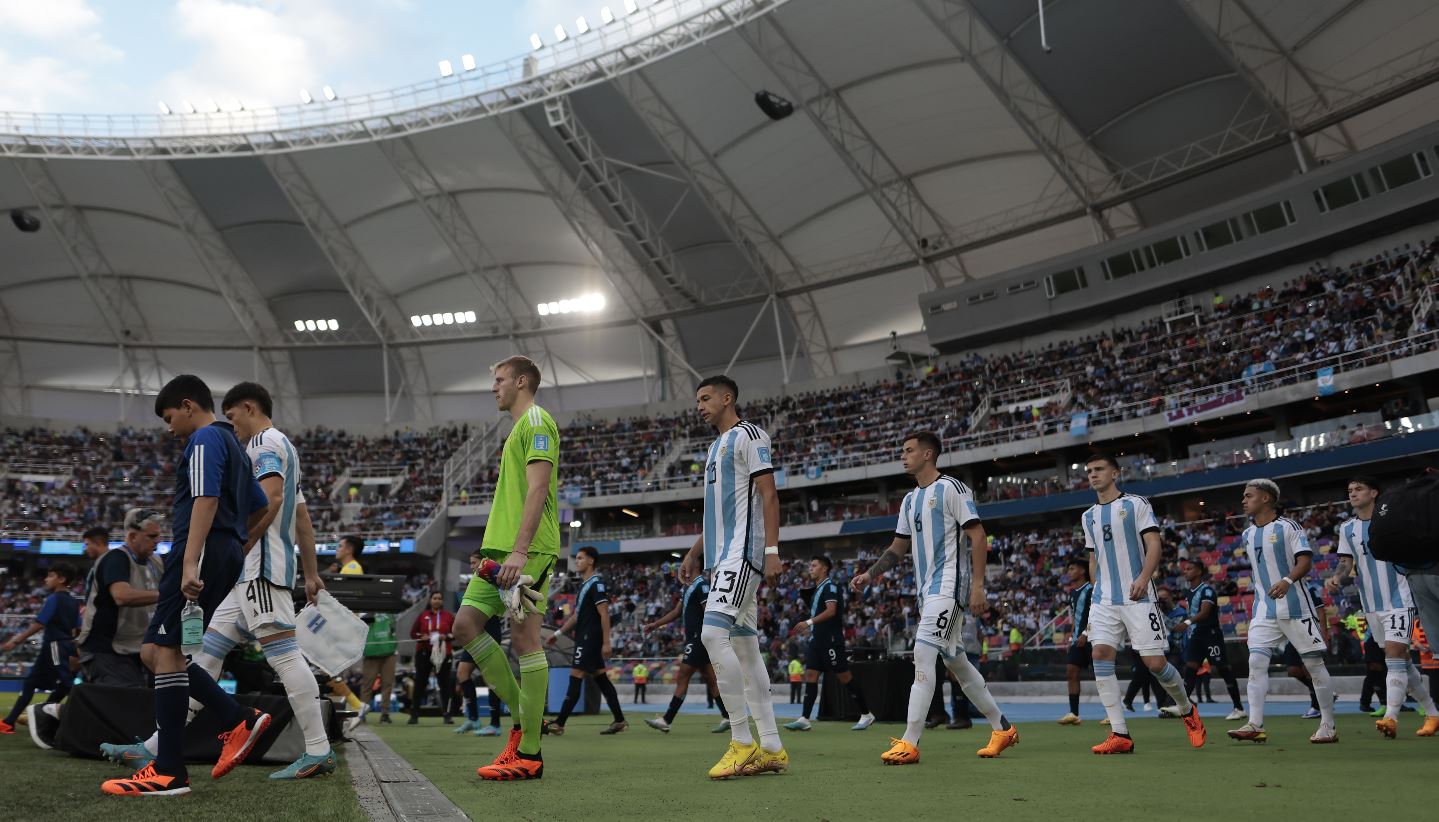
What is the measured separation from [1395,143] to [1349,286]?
12.4ft

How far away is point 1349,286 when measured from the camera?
92.3ft

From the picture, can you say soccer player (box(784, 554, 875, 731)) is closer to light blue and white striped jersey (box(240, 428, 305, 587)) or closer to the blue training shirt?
light blue and white striped jersey (box(240, 428, 305, 587))

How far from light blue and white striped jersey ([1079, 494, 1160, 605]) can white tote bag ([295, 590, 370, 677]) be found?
202 inches

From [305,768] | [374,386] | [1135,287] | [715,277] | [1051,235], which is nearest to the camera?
[305,768]

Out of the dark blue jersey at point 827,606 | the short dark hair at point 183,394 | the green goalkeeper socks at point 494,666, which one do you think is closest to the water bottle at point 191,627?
the short dark hair at point 183,394

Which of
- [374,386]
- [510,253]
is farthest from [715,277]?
[374,386]

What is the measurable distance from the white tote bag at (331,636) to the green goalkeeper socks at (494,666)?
256 cm

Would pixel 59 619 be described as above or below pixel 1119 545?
below

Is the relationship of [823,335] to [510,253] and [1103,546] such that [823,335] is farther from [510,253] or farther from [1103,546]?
[1103,546]

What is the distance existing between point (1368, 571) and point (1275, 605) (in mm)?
1365

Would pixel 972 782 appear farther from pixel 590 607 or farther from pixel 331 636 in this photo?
pixel 590 607

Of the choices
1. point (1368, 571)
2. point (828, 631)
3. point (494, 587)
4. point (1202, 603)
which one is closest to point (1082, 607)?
point (1202, 603)

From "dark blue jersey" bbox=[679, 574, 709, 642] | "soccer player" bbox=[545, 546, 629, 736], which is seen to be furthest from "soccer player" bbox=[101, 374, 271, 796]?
"dark blue jersey" bbox=[679, 574, 709, 642]

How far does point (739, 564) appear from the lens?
17.1 ft
